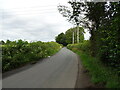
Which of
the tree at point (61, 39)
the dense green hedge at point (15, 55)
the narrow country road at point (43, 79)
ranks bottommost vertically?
the narrow country road at point (43, 79)

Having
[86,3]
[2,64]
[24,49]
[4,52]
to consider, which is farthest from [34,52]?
[86,3]

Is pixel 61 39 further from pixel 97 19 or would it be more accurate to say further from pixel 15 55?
pixel 15 55

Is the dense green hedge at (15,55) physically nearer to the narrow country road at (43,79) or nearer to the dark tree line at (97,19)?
the narrow country road at (43,79)

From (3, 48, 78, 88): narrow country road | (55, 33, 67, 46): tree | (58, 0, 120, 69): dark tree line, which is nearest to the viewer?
(3, 48, 78, 88): narrow country road

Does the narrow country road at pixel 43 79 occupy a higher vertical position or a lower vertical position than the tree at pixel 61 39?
lower

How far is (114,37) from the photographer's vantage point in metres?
6.78

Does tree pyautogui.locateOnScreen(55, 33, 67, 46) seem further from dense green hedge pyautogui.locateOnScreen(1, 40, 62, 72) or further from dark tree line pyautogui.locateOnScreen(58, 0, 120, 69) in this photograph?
dense green hedge pyautogui.locateOnScreen(1, 40, 62, 72)

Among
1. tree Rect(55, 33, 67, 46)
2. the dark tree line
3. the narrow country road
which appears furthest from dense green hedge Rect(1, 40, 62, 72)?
tree Rect(55, 33, 67, 46)

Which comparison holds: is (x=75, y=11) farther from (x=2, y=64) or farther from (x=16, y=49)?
(x=2, y=64)

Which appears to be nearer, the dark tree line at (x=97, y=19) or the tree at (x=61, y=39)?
the dark tree line at (x=97, y=19)

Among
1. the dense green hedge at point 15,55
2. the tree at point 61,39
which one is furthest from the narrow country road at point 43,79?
the tree at point 61,39

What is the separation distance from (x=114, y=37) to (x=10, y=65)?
7.70 meters

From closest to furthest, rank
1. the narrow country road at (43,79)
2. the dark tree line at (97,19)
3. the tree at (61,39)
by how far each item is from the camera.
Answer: the narrow country road at (43,79) → the dark tree line at (97,19) → the tree at (61,39)

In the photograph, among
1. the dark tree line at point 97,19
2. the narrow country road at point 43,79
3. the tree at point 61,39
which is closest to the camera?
the narrow country road at point 43,79
